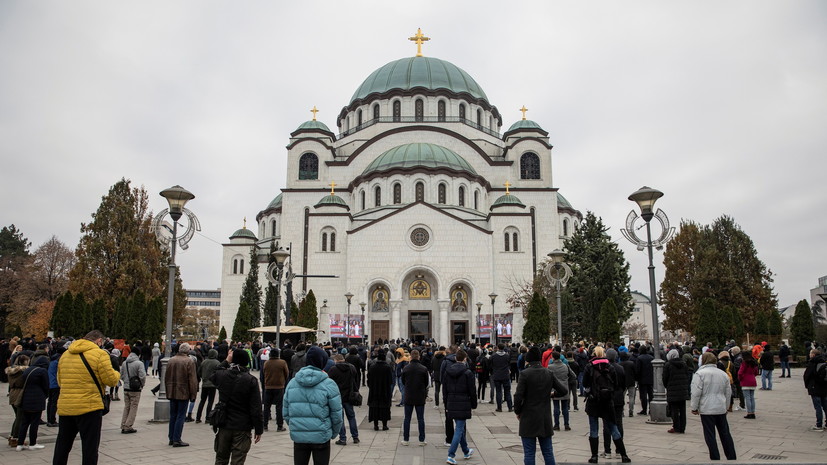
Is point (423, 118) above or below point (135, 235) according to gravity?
above

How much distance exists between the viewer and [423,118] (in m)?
50.1

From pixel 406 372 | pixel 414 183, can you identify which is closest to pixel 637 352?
pixel 406 372

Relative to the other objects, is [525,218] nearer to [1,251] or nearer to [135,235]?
[135,235]

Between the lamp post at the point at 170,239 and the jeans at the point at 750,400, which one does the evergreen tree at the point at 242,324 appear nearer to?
the lamp post at the point at 170,239

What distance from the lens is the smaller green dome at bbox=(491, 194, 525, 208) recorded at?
43031 millimetres

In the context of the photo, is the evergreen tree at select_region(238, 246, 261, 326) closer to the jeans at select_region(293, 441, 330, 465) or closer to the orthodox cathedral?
the orthodox cathedral

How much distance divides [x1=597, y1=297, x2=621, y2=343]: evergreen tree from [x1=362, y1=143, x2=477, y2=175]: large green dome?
863 inches

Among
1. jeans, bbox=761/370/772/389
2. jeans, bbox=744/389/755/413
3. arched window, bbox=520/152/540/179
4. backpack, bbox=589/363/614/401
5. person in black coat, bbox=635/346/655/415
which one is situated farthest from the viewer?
arched window, bbox=520/152/540/179

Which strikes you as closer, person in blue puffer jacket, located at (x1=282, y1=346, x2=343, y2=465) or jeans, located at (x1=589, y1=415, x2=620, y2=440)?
person in blue puffer jacket, located at (x1=282, y1=346, x2=343, y2=465)

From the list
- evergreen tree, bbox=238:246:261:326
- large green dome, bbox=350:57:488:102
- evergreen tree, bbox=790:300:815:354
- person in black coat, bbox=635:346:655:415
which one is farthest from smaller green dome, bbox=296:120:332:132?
person in black coat, bbox=635:346:655:415

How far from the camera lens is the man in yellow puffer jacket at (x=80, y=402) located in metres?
6.74

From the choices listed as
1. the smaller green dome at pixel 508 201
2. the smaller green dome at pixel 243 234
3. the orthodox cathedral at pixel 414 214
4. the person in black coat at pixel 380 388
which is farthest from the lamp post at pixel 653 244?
the smaller green dome at pixel 243 234

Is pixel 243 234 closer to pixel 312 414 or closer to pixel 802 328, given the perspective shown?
pixel 802 328

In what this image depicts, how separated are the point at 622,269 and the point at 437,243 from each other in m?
14.2
